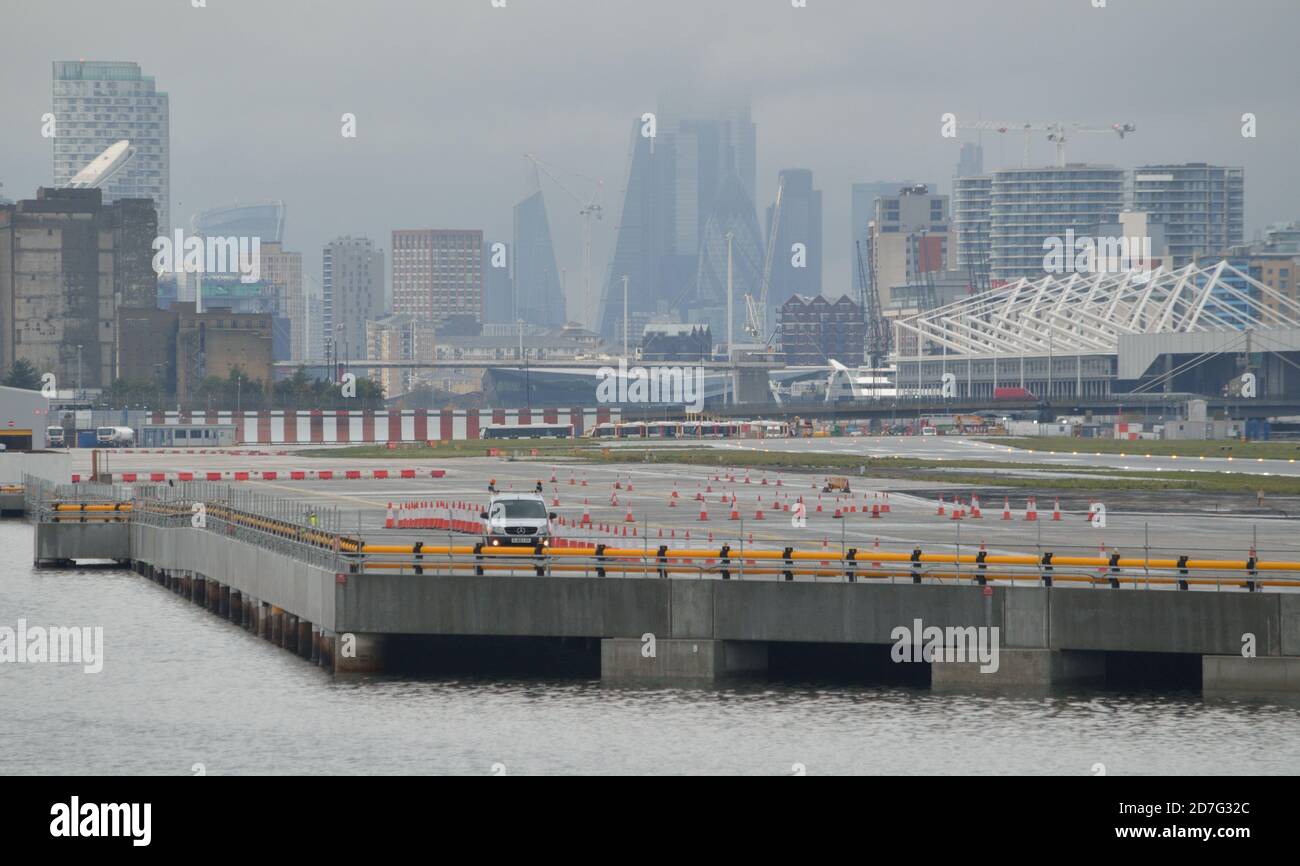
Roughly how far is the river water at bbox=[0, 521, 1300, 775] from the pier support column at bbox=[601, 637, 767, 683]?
0.66 meters

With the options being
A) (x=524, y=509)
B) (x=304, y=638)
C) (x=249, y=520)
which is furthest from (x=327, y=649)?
(x=249, y=520)

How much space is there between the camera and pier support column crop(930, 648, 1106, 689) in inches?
1866

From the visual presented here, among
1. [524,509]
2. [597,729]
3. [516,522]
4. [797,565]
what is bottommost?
[597,729]

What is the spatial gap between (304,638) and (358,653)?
19.0 feet

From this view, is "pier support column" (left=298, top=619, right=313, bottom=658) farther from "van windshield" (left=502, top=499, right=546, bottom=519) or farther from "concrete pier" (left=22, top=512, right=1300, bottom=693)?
"van windshield" (left=502, top=499, right=546, bottom=519)

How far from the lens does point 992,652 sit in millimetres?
47938

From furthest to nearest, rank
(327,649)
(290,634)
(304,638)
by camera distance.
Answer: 1. (290,634)
2. (304,638)
3. (327,649)

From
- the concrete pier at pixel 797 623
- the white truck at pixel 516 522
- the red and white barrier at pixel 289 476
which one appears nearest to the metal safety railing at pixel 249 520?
the concrete pier at pixel 797 623

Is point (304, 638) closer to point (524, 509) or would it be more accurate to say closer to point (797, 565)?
point (524, 509)

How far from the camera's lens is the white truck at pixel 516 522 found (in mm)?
63188

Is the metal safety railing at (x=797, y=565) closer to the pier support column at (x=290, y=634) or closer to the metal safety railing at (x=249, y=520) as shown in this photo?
the metal safety railing at (x=249, y=520)

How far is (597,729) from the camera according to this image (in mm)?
45281

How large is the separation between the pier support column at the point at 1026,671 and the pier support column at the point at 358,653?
1442cm
